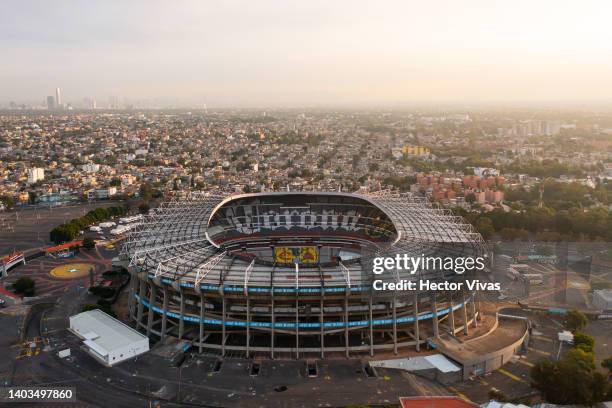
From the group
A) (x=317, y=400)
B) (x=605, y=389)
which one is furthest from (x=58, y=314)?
(x=605, y=389)

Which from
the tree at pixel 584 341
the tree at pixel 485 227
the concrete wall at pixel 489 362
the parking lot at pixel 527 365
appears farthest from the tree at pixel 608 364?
the tree at pixel 485 227

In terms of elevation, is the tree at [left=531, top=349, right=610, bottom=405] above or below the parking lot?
above

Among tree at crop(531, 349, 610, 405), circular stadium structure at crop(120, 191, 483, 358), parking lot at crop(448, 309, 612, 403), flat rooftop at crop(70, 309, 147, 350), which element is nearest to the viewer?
tree at crop(531, 349, 610, 405)

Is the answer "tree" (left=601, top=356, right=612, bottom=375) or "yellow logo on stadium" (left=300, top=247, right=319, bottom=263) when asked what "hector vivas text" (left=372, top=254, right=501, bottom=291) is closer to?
"tree" (left=601, top=356, right=612, bottom=375)

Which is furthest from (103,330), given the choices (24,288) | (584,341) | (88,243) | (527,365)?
(584,341)

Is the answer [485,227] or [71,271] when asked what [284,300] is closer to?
[71,271]

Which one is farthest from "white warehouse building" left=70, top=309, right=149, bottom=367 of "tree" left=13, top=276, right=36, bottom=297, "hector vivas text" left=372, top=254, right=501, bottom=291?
"hector vivas text" left=372, top=254, right=501, bottom=291
